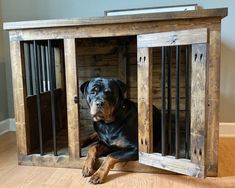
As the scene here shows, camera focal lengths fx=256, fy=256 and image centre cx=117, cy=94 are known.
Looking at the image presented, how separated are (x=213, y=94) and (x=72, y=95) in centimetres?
86

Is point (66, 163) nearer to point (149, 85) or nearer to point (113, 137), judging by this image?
point (113, 137)

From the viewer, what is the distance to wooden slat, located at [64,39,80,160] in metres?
1.61

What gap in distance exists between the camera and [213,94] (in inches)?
57.5

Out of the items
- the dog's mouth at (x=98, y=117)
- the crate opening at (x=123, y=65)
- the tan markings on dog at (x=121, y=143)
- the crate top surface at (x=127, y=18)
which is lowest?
the tan markings on dog at (x=121, y=143)

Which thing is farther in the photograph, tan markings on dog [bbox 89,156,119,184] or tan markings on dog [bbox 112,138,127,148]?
tan markings on dog [bbox 112,138,127,148]

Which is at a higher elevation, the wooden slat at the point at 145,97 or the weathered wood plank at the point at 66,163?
the wooden slat at the point at 145,97

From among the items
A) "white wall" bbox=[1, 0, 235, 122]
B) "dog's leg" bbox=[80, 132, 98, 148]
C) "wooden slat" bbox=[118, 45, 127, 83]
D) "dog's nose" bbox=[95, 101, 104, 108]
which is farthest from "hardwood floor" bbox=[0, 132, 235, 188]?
"wooden slat" bbox=[118, 45, 127, 83]

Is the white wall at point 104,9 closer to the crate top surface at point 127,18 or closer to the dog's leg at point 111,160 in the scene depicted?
the crate top surface at point 127,18

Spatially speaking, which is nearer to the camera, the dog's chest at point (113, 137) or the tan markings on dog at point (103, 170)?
the tan markings on dog at point (103, 170)

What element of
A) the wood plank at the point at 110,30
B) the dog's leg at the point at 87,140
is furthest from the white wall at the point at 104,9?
the dog's leg at the point at 87,140

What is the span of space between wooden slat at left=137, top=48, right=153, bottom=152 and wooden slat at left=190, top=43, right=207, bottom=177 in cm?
26

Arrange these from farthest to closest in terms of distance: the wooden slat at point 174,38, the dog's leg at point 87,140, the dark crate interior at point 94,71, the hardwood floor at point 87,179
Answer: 1. the dark crate interior at point 94,71
2. the dog's leg at point 87,140
3. the hardwood floor at point 87,179
4. the wooden slat at point 174,38

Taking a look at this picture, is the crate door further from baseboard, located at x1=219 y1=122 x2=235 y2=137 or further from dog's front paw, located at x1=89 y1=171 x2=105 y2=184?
baseboard, located at x1=219 y1=122 x2=235 y2=137

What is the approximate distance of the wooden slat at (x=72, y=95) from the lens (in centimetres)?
161
